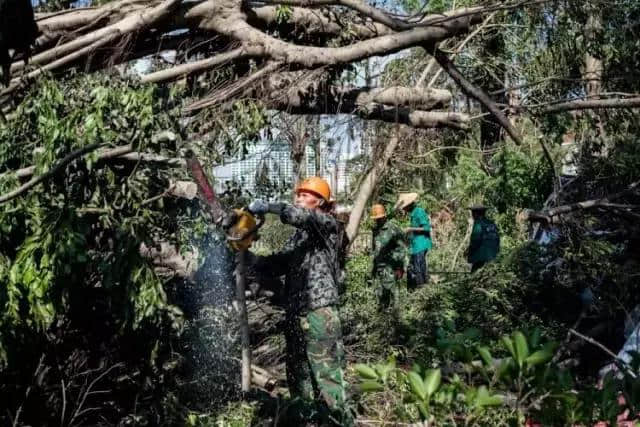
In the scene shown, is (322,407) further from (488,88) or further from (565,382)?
(488,88)

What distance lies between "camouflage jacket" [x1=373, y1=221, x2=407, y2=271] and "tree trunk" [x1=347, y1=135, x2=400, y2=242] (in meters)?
0.75

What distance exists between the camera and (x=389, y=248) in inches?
357

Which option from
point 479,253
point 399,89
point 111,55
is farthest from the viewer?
point 479,253

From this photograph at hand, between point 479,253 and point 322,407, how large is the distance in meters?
5.15

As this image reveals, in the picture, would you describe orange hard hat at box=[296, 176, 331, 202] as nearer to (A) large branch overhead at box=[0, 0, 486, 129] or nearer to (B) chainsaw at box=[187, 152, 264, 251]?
(B) chainsaw at box=[187, 152, 264, 251]

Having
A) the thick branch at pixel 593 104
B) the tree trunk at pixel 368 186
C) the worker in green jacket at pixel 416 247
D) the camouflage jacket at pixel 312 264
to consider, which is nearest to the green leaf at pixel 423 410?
the camouflage jacket at pixel 312 264

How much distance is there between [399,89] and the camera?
6883mm

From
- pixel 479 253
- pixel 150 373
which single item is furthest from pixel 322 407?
pixel 479 253

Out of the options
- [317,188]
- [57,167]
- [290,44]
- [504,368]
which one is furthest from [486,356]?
[290,44]

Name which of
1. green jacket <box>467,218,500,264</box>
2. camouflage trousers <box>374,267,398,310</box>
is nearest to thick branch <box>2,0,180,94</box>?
camouflage trousers <box>374,267,398,310</box>

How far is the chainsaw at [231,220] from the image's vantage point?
4859 mm

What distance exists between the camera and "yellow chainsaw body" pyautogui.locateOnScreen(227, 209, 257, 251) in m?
5.03

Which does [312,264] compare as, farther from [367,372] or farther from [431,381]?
[431,381]

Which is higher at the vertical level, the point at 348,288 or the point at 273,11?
the point at 273,11
